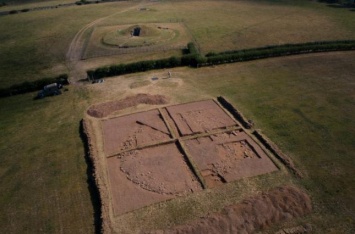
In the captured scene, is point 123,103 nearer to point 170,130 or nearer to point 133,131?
point 133,131

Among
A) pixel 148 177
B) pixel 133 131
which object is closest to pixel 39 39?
pixel 133 131

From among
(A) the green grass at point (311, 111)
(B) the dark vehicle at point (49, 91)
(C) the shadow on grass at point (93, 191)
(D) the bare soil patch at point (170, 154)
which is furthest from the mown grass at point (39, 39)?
(A) the green grass at point (311, 111)

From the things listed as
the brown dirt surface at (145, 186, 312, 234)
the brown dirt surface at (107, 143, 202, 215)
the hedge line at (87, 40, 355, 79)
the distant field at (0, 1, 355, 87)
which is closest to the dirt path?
the distant field at (0, 1, 355, 87)

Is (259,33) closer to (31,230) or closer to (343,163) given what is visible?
(343,163)

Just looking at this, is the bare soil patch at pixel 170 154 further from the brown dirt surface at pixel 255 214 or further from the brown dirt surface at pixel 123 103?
the brown dirt surface at pixel 255 214

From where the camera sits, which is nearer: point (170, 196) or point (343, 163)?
point (170, 196)

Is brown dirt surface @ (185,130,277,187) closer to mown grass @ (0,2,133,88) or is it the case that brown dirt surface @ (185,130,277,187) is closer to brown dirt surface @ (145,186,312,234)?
brown dirt surface @ (145,186,312,234)

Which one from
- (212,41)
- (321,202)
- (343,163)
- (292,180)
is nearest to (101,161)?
(292,180)
